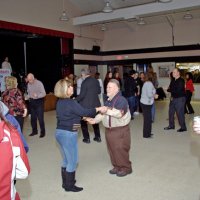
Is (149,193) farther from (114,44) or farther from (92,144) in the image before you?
(114,44)

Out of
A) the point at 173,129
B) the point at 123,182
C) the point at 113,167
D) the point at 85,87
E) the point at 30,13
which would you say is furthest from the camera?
the point at 30,13

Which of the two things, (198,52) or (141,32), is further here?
(141,32)

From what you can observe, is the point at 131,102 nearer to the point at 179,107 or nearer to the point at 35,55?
the point at 179,107

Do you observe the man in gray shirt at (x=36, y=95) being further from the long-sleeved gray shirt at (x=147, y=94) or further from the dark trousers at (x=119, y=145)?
the dark trousers at (x=119, y=145)

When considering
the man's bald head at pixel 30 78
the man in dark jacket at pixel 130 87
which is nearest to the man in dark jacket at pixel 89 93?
the man's bald head at pixel 30 78

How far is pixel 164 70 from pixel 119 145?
39.1 feet

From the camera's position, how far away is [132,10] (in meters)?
12.0

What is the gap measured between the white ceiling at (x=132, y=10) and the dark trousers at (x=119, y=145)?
320 inches

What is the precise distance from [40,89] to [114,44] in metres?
10.9

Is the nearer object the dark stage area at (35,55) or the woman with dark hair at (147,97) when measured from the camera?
the woman with dark hair at (147,97)

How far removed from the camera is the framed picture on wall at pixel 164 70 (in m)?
15.0

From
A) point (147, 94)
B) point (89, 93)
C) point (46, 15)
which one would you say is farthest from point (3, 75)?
point (147, 94)

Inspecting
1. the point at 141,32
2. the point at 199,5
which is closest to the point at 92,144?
the point at 199,5

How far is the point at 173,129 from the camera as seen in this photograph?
271 inches
